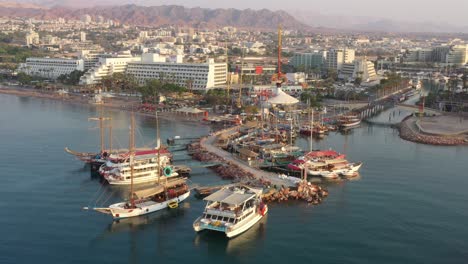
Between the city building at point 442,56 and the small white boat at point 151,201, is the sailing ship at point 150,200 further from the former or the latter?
the city building at point 442,56

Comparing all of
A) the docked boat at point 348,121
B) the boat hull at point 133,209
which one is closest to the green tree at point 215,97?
the docked boat at point 348,121

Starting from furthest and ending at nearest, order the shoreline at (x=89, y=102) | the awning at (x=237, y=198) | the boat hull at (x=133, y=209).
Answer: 1. the shoreline at (x=89, y=102)
2. the boat hull at (x=133, y=209)
3. the awning at (x=237, y=198)

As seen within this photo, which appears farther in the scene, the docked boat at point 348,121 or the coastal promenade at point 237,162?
the docked boat at point 348,121

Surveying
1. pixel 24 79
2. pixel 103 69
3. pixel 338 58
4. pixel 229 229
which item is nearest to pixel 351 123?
pixel 229 229

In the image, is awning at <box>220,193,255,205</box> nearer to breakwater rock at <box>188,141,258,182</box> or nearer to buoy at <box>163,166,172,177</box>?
breakwater rock at <box>188,141,258,182</box>

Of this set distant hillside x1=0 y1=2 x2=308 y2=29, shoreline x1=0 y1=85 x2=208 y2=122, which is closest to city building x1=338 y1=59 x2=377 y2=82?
shoreline x1=0 y1=85 x2=208 y2=122

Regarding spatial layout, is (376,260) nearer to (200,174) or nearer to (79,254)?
(79,254)
